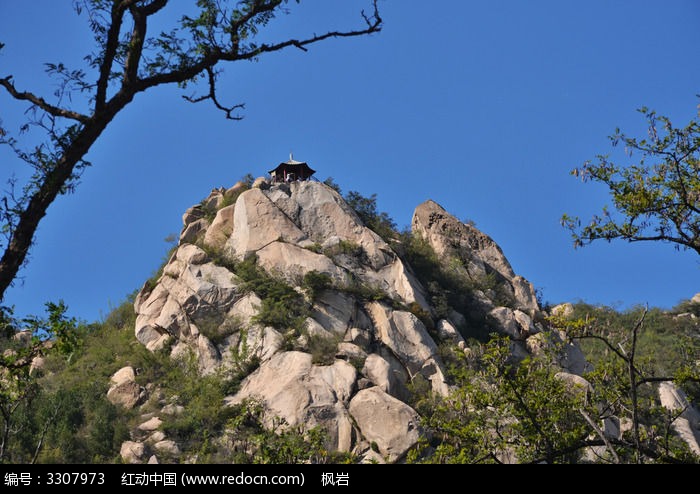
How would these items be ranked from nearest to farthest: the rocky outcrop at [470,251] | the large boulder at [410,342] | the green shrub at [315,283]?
the large boulder at [410,342] < the green shrub at [315,283] < the rocky outcrop at [470,251]

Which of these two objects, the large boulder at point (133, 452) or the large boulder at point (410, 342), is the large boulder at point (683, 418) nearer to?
the large boulder at point (410, 342)

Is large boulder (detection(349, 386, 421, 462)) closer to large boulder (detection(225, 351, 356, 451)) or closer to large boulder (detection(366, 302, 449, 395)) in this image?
large boulder (detection(225, 351, 356, 451))

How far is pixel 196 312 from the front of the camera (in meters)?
38.5

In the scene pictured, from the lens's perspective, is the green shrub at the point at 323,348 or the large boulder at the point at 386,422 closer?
the large boulder at the point at 386,422

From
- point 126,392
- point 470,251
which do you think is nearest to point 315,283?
point 126,392

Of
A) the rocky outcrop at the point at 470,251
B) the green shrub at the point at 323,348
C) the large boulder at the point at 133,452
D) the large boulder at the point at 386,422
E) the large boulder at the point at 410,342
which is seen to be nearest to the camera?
the large boulder at the point at 386,422

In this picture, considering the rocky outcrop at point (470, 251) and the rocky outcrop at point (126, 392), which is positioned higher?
the rocky outcrop at point (470, 251)
